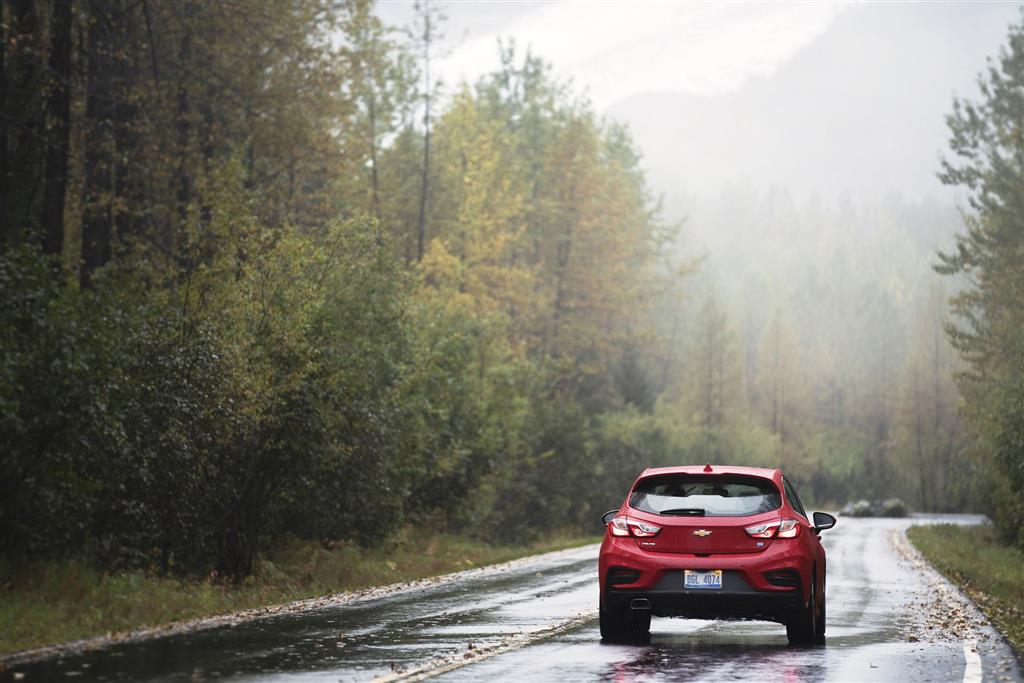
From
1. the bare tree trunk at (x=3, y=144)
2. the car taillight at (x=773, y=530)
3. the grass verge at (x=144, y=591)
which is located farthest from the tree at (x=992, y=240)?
the bare tree trunk at (x=3, y=144)

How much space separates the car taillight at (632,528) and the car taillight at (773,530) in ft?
2.95

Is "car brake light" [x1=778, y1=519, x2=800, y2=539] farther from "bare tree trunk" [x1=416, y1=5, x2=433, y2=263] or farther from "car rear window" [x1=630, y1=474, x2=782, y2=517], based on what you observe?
"bare tree trunk" [x1=416, y1=5, x2=433, y2=263]

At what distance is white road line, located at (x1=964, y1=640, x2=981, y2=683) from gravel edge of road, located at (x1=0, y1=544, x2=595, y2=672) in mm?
7405

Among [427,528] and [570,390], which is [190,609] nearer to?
[427,528]

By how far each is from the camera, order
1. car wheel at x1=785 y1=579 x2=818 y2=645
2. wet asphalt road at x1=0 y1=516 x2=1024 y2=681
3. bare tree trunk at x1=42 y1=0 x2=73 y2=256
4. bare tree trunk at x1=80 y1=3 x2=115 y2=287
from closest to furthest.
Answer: wet asphalt road at x1=0 y1=516 x2=1024 y2=681, car wheel at x1=785 y1=579 x2=818 y2=645, bare tree trunk at x1=42 y1=0 x2=73 y2=256, bare tree trunk at x1=80 y1=3 x2=115 y2=287

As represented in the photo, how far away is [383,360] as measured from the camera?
91.6 feet

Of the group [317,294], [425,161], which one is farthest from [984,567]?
[425,161]

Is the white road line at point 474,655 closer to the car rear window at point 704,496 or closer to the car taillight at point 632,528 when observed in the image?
the car taillight at point 632,528

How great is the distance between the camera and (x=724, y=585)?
14.0m

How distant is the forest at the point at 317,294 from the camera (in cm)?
1881

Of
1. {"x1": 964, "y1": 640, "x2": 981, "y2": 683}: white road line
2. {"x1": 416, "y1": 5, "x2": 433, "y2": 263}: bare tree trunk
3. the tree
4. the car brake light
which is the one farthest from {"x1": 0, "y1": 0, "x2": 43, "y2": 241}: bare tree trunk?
{"x1": 416, "y1": 5, "x2": 433, "y2": 263}: bare tree trunk

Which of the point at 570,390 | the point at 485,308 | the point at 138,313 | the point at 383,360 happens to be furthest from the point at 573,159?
the point at 138,313

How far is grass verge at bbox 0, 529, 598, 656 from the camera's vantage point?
1480 centimetres

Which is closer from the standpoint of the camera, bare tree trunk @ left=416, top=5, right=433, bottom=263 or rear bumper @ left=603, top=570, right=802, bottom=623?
rear bumper @ left=603, top=570, right=802, bottom=623
